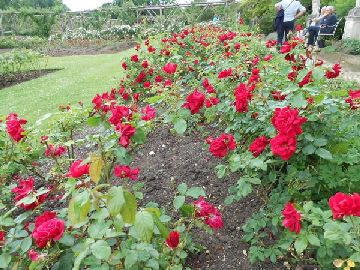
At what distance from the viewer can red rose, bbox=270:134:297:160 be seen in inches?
62.3

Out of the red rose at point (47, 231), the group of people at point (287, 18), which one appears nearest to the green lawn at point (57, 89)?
the group of people at point (287, 18)

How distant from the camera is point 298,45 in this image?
2652 mm

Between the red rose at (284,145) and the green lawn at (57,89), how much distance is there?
16.1 ft

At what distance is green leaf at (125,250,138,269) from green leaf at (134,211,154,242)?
307mm

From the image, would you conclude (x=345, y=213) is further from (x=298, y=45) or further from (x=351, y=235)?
(x=298, y=45)

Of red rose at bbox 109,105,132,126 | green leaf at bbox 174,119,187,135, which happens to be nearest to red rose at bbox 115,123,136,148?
red rose at bbox 109,105,132,126

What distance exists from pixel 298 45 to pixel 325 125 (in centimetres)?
91

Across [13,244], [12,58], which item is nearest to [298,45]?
[13,244]

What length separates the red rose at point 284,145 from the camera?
158 cm

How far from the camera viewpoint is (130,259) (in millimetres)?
1438

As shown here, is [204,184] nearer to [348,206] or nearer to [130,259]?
[130,259]

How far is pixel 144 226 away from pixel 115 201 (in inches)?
5.7

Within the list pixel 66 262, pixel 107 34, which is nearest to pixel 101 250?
pixel 66 262

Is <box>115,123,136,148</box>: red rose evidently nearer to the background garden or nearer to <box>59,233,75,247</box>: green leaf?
the background garden
